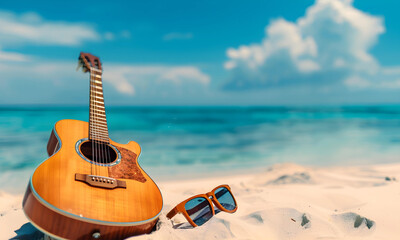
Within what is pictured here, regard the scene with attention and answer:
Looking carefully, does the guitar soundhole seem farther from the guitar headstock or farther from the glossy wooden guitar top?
the guitar headstock

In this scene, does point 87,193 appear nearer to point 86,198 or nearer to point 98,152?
point 86,198

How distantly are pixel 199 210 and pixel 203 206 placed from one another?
6 centimetres

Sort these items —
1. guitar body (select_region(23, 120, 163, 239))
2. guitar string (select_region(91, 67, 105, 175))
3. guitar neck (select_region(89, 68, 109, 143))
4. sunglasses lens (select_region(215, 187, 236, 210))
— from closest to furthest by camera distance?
guitar body (select_region(23, 120, 163, 239))
guitar string (select_region(91, 67, 105, 175))
guitar neck (select_region(89, 68, 109, 143))
sunglasses lens (select_region(215, 187, 236, 210))

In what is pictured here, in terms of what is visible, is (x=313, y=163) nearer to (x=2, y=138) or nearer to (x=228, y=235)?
(x=228, y=235)

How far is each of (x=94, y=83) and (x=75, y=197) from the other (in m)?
1.38

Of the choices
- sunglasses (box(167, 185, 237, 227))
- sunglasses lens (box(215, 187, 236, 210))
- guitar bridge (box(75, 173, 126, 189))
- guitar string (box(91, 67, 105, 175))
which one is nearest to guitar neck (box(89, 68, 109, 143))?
guitar string (box(91, 67, 105, 175))

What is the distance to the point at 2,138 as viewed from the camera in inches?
408

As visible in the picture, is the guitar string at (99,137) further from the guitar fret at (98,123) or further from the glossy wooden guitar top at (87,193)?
the glossy wooden guitar top at (87,193)

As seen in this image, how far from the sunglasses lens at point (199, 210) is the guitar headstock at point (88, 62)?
1.70m

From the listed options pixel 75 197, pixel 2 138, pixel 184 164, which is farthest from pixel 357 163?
pixel 2 138

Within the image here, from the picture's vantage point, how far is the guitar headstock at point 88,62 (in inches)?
117

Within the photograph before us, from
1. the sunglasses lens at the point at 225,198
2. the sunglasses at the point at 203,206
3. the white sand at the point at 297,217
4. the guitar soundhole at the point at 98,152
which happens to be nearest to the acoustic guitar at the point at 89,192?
the guitar soundhole at the point at 98,152

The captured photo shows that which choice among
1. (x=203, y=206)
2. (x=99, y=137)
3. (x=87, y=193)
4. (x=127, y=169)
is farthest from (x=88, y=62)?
(x=203, y=206)

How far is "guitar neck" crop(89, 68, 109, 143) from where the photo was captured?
2.71m
